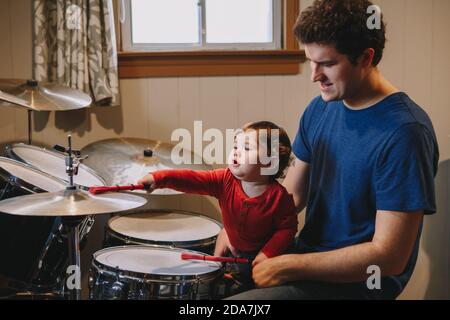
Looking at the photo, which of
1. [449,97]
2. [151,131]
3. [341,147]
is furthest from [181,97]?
[449,97]

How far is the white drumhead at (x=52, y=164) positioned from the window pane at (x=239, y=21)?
0.81 m

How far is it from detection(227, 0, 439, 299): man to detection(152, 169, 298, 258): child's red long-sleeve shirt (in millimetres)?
88

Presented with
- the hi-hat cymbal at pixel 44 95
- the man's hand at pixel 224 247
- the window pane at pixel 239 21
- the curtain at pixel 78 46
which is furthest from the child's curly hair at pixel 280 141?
the window pane at pixel 239 21

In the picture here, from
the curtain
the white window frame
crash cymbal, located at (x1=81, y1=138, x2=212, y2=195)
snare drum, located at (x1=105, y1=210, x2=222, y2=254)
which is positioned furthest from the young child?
the white window frame

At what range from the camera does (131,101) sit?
2.12 metres

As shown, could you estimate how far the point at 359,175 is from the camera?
1.23 metres

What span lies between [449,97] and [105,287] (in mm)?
1694

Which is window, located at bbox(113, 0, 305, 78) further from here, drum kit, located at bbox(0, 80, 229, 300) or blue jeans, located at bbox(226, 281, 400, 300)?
blue jeans, located at bbox(226, 281, 400, 300)

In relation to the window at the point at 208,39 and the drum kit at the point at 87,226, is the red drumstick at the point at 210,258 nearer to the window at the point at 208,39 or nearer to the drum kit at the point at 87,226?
the drum kit at the point at 87,226

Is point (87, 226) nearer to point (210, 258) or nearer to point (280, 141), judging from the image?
point (210, 258)

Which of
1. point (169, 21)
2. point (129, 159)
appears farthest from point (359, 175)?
point (169, 21)

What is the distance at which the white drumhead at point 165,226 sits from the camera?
5.25 ft

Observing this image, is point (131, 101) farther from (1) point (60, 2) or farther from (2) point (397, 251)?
(2) point (397, 251)

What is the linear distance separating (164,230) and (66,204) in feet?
1.67
